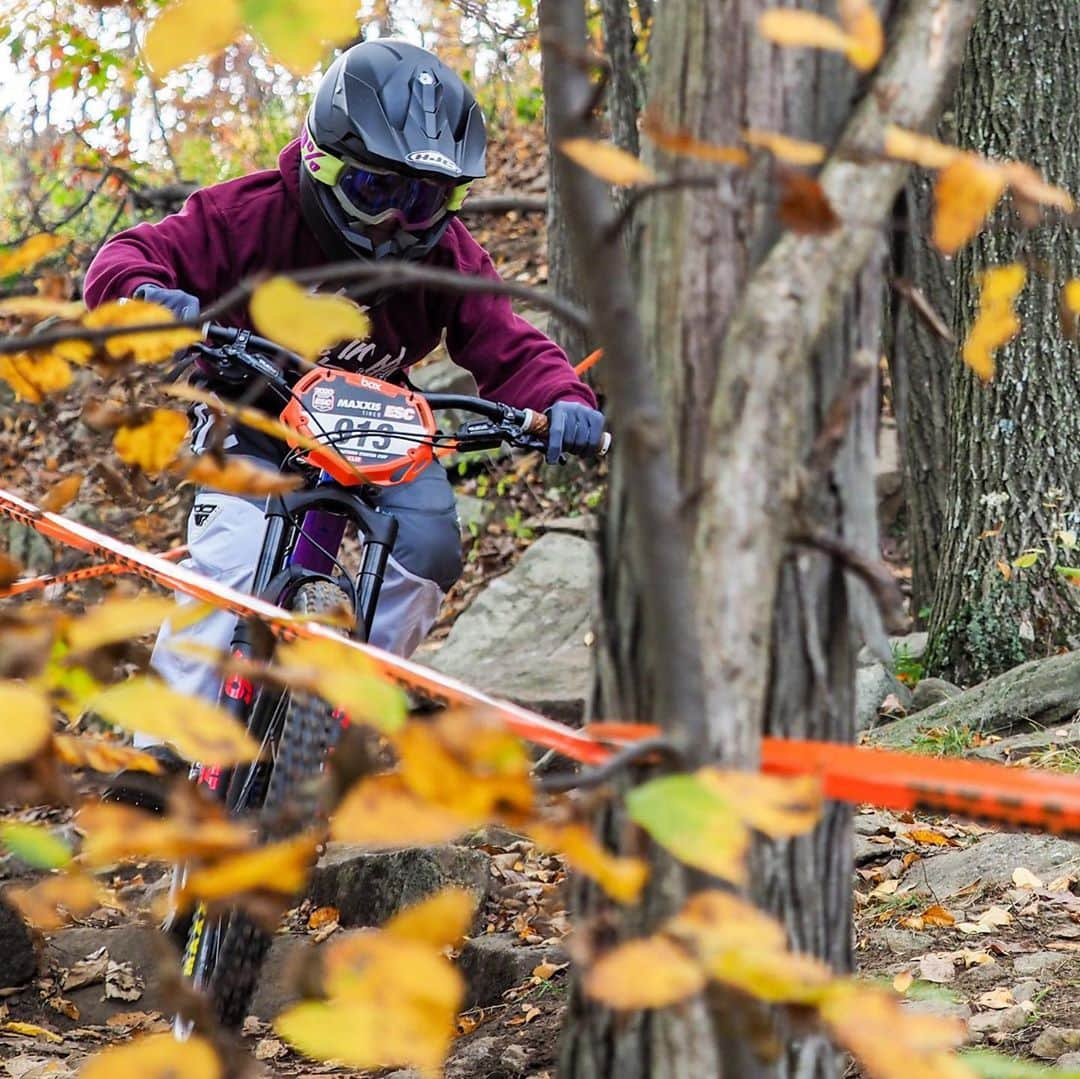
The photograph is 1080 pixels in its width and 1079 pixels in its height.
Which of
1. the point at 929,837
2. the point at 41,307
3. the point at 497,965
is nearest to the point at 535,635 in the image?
the point at 929,837

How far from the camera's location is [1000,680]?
4.97 meters

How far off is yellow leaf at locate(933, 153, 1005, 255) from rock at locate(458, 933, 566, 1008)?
9.31ft

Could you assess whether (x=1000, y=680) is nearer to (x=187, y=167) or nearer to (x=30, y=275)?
(x=30, y=275)

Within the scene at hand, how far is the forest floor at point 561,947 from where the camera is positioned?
2.73 meters

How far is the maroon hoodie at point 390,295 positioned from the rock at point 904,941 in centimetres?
160

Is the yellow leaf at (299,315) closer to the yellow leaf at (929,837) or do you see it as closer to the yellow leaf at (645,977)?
the yellow leaf at (645,977)

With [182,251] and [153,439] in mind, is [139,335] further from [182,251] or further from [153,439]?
[182,251]

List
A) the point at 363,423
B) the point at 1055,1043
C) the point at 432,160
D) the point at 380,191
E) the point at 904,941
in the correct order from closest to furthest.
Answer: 1. the point at 1055,1043
2. the point at 363,423
3. the point at 904,941
4. the point at 432,160
5. the point at 380,191

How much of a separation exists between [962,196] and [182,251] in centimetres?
284

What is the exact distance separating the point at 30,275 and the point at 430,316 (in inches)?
313

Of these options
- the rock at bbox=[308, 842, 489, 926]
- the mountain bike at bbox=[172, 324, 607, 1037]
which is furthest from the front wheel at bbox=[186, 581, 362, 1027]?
the rock at bbox=[308, 842, 489, 926]

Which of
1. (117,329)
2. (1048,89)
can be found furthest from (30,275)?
(117,329)

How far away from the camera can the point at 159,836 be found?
0.99m

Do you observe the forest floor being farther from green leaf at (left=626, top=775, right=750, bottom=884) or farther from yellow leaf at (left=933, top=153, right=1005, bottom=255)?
yellow leaf at (left=933, top=153, right=1005, bottom=255)
